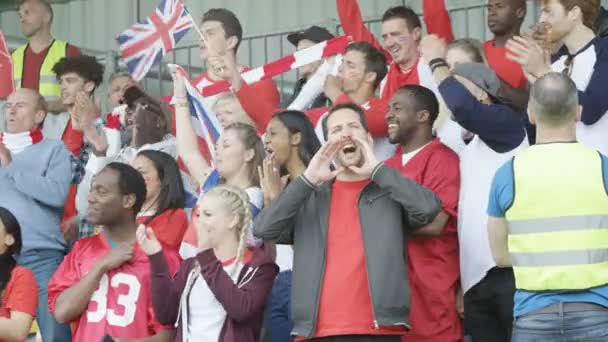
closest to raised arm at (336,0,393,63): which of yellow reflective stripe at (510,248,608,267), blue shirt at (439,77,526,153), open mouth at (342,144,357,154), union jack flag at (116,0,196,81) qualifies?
union jack flag at (116,0,196,81)

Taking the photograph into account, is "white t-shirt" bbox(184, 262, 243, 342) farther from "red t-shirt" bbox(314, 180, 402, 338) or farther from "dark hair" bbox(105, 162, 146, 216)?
"dark hair" bbox(105, 162, 146, 216)

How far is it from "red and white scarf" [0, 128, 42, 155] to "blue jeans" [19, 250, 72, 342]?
961 millimetres

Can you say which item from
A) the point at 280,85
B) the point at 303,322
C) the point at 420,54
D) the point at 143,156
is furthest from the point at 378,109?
the point at 280,85

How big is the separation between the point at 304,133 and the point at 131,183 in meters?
1.07

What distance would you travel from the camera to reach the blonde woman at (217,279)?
723 cm

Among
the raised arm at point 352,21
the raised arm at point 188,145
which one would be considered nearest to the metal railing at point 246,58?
the raised arm at point 352,21

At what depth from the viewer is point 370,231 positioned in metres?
7.04

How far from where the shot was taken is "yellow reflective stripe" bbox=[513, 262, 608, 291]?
6266 millimetres

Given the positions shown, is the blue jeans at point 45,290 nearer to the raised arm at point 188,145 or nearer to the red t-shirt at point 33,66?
the raised arm at point 188,145

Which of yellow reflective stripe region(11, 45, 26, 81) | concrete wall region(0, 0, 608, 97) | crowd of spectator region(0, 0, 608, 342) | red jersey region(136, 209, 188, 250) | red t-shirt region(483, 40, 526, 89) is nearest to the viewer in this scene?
crowd of spectator region(0, 0, 608, 342)

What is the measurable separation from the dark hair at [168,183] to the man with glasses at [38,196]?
0.99 metres

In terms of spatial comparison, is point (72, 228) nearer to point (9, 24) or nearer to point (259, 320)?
point (259, 320)

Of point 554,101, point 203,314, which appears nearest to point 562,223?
point 554,101

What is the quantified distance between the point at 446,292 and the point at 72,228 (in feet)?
10.0
